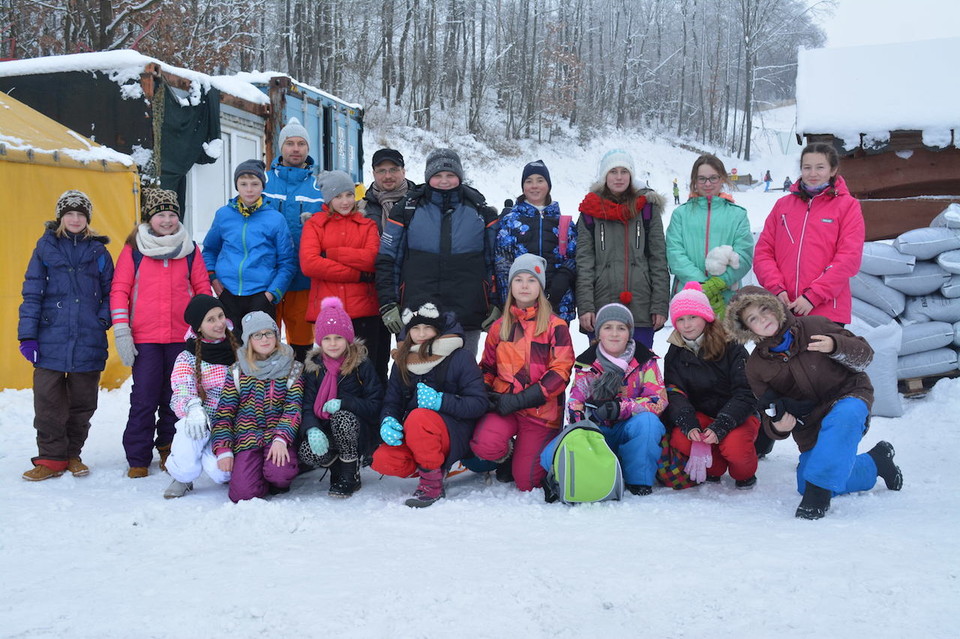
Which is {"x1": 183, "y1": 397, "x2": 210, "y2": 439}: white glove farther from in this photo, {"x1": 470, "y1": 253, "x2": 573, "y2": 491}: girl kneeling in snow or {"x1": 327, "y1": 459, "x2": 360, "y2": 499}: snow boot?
{"x1": 470, "y1": 253, "x2": 573, "y2": 491}: girl kneeling in snow

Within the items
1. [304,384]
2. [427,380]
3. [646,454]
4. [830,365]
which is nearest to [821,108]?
[830,365]

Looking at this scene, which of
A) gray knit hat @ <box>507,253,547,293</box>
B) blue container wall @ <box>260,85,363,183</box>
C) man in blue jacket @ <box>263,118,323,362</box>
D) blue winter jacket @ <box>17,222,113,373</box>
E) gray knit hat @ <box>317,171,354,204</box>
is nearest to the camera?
gray knit hat @ <box>507,253,547,293</box>

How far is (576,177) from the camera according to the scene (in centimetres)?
2645

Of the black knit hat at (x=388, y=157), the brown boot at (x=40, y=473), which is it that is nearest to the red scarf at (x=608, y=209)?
the black knit hat at (x=388, y=157)

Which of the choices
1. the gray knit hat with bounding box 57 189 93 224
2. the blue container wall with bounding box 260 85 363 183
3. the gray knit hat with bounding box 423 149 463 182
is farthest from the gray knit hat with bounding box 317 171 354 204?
the blue container wall with bounding box 260 85 363 183

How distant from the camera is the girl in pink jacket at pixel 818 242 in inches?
158

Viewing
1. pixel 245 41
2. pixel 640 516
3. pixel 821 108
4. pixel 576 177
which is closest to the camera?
pixel 640 516

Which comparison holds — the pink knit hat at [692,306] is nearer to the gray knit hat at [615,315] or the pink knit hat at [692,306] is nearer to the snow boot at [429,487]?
the gray knit hat at [615,315]

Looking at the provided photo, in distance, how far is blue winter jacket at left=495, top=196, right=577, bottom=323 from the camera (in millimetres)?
4324

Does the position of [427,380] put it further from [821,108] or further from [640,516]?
[821,108]

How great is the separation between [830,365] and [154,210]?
3802mm

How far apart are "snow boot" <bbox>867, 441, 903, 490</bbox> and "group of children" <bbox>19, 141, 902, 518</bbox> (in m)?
0.01

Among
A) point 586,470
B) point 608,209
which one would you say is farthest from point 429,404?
point 608,209

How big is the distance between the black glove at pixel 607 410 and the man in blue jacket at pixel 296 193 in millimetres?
2239
